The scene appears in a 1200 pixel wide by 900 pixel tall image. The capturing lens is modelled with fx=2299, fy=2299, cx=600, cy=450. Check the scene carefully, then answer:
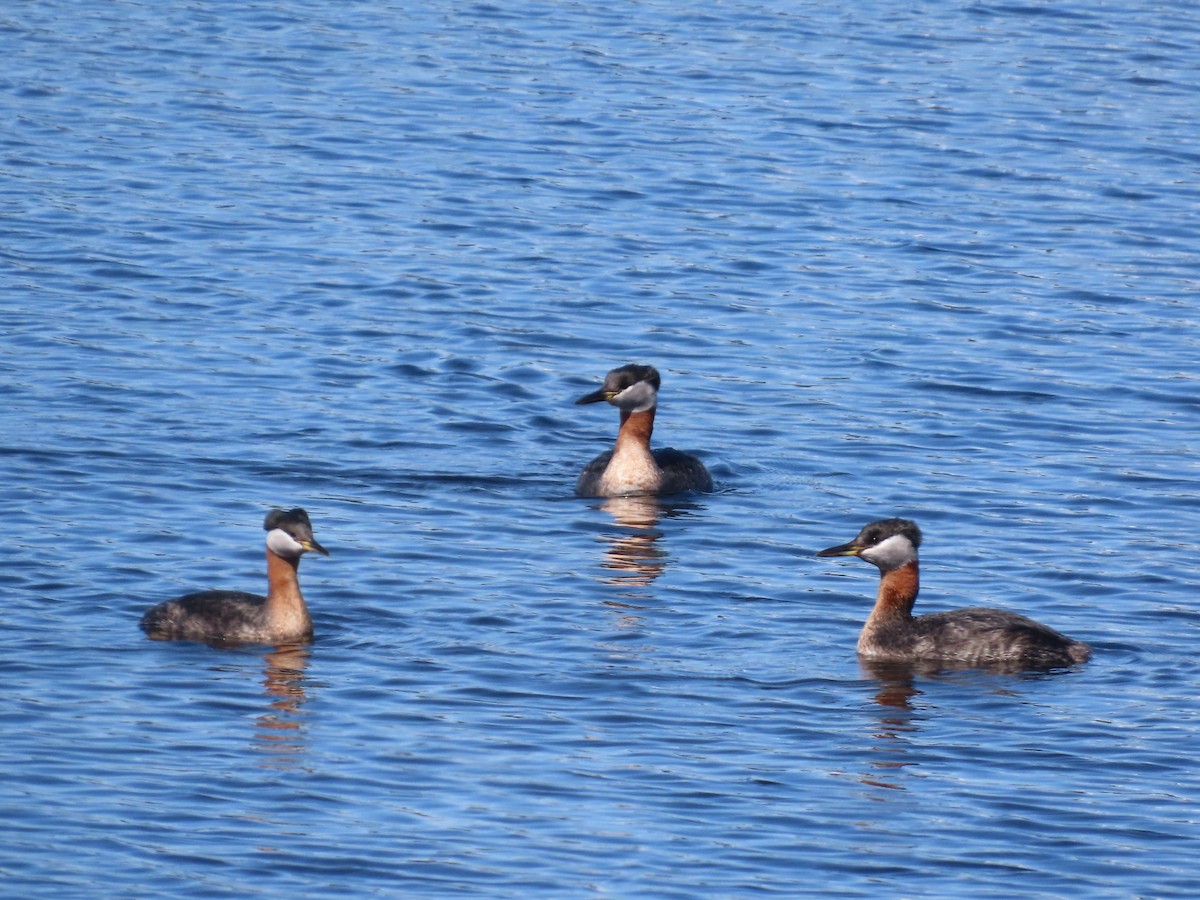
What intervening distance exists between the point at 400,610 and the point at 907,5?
94.0ft

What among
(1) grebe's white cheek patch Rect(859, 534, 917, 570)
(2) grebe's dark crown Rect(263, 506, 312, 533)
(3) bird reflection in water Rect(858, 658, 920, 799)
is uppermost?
(2) grebe's dark crown Rect(263, 506, 312, 533)

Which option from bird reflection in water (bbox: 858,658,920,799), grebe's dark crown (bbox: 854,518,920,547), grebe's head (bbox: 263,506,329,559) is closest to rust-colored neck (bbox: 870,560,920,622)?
grebe's dark crown (bbox: 854,518,920,547)

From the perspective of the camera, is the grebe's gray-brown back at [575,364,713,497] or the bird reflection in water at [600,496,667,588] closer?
the bird reflection in water at [600,496,667,588]

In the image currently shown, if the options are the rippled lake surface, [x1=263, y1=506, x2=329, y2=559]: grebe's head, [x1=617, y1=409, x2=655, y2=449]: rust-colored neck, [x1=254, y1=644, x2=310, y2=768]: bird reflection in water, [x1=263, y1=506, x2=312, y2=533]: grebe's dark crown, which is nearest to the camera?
the rippled lake surface

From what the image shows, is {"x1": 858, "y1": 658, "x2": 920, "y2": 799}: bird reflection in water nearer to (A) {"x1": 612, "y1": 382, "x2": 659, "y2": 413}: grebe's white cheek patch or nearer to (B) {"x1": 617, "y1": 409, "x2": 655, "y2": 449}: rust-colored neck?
(B) {"x1": 617, "y1": 409, "x2": 655, "y2": 449}: rust-colored neck

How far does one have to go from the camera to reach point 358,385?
74.7ft

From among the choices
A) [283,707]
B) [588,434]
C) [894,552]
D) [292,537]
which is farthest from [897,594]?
[588,434]

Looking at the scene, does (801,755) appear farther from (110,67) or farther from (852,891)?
(110,67)

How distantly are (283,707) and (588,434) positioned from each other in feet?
28.2

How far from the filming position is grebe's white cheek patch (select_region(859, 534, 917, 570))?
1630cm

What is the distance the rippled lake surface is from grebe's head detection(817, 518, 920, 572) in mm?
701

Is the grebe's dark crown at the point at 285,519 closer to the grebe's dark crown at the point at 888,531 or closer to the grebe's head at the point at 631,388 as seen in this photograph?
the grebe's dark crown at the point at 888,531

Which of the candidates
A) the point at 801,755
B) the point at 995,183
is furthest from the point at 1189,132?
the point at 801,755

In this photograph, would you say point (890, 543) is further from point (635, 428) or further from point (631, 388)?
point (631, 388)
